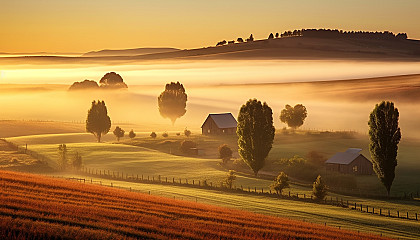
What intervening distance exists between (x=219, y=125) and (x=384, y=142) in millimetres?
62140

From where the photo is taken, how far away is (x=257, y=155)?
92375 millimetres

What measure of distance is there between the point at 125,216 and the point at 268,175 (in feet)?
182

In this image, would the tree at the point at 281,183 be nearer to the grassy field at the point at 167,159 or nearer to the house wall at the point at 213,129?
the grassy field at the point at 167,159

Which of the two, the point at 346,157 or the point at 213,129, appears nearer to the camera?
the point at 346,157

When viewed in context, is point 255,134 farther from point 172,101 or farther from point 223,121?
point 172,101

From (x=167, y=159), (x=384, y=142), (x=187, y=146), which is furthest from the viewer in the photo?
(x=187, y=146)

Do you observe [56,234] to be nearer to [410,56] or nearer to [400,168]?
[400,168]

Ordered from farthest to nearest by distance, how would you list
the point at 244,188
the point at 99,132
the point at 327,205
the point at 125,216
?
the point at 99,132 → the point at 244,188 → the point at 327,205 → the point at 125,216

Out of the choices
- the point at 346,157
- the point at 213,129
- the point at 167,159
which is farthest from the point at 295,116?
the point at 167,159

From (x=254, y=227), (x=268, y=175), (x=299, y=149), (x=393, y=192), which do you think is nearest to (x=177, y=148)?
(x=299, y=149)

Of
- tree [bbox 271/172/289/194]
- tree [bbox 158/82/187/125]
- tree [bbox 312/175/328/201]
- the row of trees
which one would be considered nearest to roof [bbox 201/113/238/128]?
the row of trees

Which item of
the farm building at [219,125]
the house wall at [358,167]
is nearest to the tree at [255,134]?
the house wall at [358,167]

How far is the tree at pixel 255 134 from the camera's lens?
9262 centimetres

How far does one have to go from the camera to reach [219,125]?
141375 millimetres
